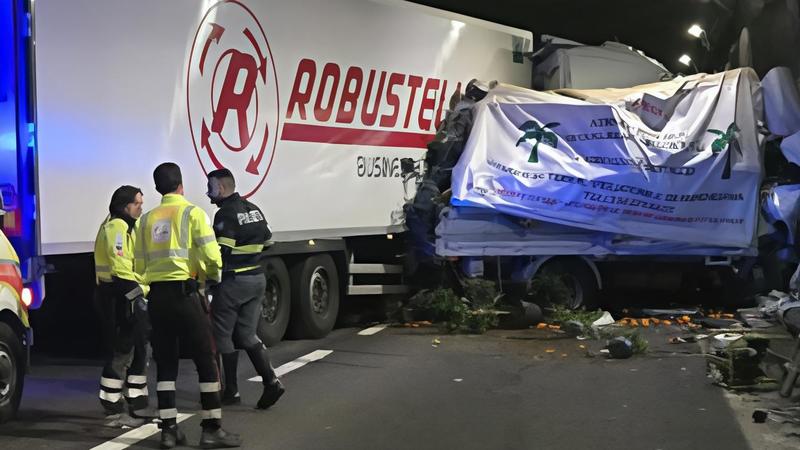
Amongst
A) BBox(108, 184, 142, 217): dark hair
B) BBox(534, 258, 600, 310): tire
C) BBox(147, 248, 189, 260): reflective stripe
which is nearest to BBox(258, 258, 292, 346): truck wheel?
BBox(108, 184, 142, 217): dark hair

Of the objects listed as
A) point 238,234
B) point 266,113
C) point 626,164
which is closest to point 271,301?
point 266,113

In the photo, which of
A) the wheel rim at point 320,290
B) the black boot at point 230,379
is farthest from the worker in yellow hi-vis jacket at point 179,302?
the wheel rim at point 320,290

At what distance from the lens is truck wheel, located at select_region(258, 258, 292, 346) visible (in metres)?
10.1

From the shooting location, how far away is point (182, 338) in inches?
236

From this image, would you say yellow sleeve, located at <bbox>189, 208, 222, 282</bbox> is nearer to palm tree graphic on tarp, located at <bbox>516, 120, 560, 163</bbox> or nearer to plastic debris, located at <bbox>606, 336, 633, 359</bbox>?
plastic debris, located at <bbox>606, 336, 633, 359</bbox>

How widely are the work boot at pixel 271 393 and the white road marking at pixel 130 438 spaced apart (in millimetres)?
851

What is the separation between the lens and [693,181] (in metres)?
12.1

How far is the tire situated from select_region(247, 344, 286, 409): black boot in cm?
608

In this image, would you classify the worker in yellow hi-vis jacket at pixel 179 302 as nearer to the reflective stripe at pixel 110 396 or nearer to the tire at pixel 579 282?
the reflective stripe at pixel 110 396

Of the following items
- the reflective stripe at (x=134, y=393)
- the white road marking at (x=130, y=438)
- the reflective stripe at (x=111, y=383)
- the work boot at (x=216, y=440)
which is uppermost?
the reflective stripe at (x=111, y=383)

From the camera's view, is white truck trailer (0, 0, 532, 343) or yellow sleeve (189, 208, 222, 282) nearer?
yellow sleeve (189, 208, 222, 282)

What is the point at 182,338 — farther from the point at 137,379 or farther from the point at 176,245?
the point at 137,379

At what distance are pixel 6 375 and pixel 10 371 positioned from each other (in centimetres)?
4

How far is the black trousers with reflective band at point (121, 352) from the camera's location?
6637 millimetres
